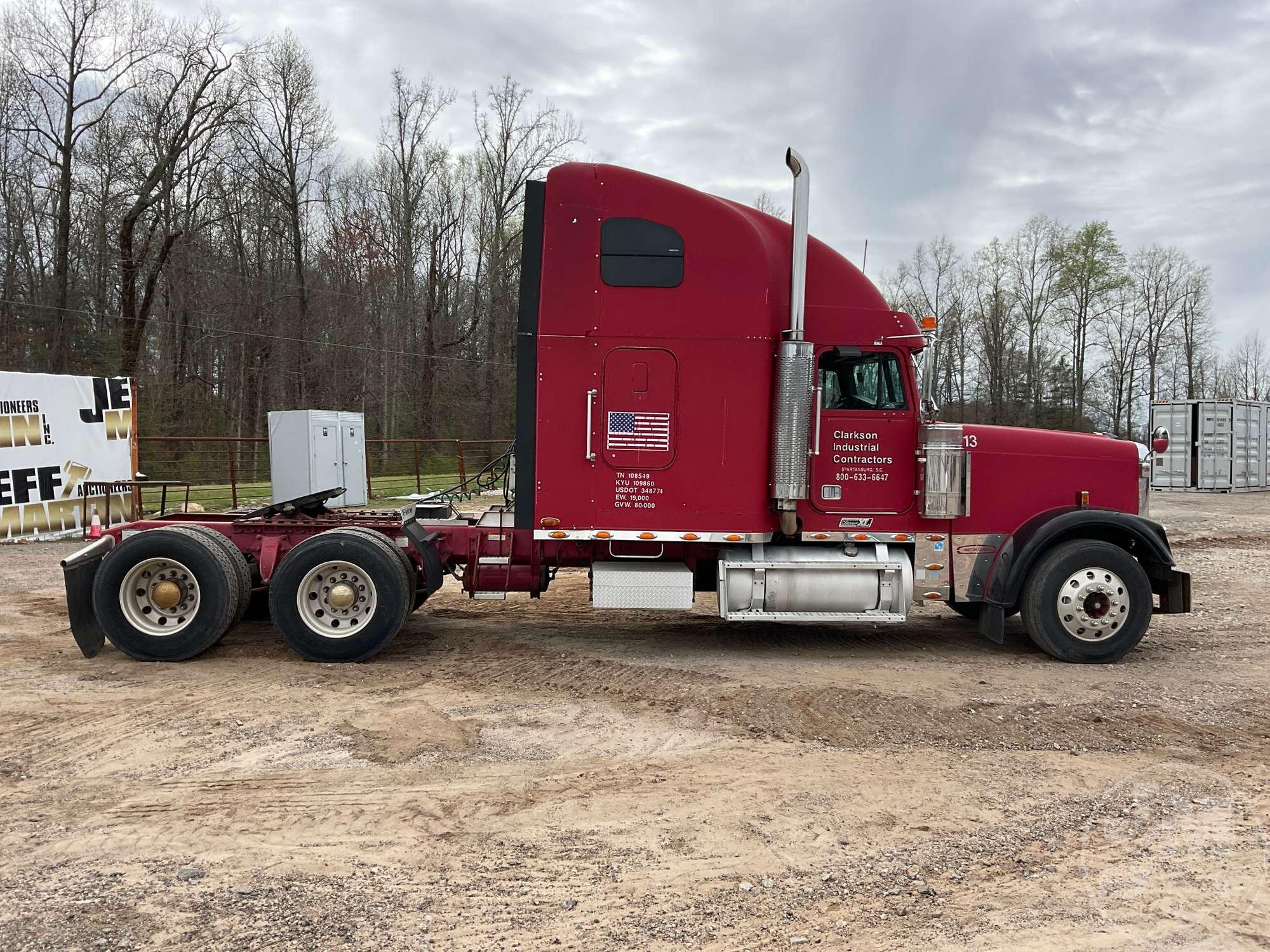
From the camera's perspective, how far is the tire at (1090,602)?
7402 millimetres

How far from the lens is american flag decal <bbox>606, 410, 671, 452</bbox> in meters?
7.27

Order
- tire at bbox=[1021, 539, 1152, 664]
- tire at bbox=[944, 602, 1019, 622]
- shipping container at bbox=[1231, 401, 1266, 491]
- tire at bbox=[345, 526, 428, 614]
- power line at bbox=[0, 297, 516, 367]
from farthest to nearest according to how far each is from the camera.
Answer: power line at bbox=[0, 297, 516, 367]
shipping container at bbox=[1231, 401, 1266, 491]
tire at bbox=[944, 602, 1019, 622]
tire at bbox=[1021, 539, 1152, 664]
tire at bbox=[345, 526, 428, 614]

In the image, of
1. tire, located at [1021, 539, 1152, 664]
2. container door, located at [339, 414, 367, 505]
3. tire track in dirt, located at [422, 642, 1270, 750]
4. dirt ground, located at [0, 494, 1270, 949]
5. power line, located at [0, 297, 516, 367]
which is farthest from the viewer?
power line, located at [0, 297, 516, 367]

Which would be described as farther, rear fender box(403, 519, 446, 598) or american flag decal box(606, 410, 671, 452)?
rear fender box(403, 519, 446, 598)

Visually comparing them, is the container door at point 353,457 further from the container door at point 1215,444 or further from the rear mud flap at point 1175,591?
the container door at point 1215,444

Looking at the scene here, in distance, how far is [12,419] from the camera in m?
14.4

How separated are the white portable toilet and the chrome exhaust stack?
1361 cm

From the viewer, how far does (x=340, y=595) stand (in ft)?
23.7

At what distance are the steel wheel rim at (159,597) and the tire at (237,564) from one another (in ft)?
0.97

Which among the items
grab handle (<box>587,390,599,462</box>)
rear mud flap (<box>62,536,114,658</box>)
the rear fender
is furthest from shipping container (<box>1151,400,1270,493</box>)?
rear mud flap (<box>62,536,114,658</box>)

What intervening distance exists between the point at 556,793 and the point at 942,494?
432cm

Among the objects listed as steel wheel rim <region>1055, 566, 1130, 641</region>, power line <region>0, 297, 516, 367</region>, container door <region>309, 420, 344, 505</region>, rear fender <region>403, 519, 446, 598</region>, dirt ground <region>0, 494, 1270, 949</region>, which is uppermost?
power line <region>0, 297, 516, 367</region>

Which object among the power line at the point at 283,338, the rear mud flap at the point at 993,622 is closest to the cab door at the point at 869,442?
the rear mud flap at the point at 993,622

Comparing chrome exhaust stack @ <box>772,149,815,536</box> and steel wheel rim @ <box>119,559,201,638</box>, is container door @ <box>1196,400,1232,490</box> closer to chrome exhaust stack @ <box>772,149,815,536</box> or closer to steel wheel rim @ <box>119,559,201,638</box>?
chrome exhaust stack @ <box>772,149,815,536</box>
